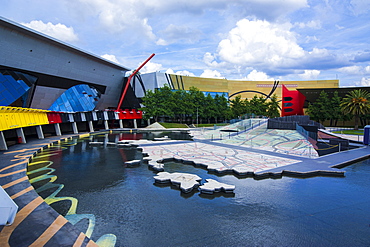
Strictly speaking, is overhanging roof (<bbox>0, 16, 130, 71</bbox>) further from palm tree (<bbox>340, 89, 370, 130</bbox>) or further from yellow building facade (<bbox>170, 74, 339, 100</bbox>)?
palm tree (<bbox>340, 89, 370, 130</bbox>)

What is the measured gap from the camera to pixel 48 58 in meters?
48.2

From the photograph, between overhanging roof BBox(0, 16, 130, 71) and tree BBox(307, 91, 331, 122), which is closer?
overhanging roof BBox(0, 16, 130, 71)

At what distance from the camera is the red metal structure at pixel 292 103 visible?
244ft

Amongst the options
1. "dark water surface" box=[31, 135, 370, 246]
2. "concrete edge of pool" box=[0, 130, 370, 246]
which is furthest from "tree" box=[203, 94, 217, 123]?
"dark water surface" box=[31, 135, 370, 246]

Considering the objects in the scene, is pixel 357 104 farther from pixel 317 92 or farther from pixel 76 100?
pixel 76 100

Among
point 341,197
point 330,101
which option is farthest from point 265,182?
point 330,101

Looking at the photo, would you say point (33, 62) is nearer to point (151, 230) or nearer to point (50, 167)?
point (50, 167)

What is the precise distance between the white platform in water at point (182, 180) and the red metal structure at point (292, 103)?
6561 centimetres

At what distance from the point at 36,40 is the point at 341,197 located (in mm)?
50799

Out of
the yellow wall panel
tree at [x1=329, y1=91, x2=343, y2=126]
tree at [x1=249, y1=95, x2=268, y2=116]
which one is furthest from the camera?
tree at [x1=249, y1=95, x2=268, y2=116]

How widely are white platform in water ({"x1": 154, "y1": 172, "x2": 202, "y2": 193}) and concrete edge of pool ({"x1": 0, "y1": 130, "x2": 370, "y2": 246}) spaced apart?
497cm

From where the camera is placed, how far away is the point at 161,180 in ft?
52.2

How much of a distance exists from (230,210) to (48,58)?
163 feet

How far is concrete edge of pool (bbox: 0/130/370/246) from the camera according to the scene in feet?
27.1
